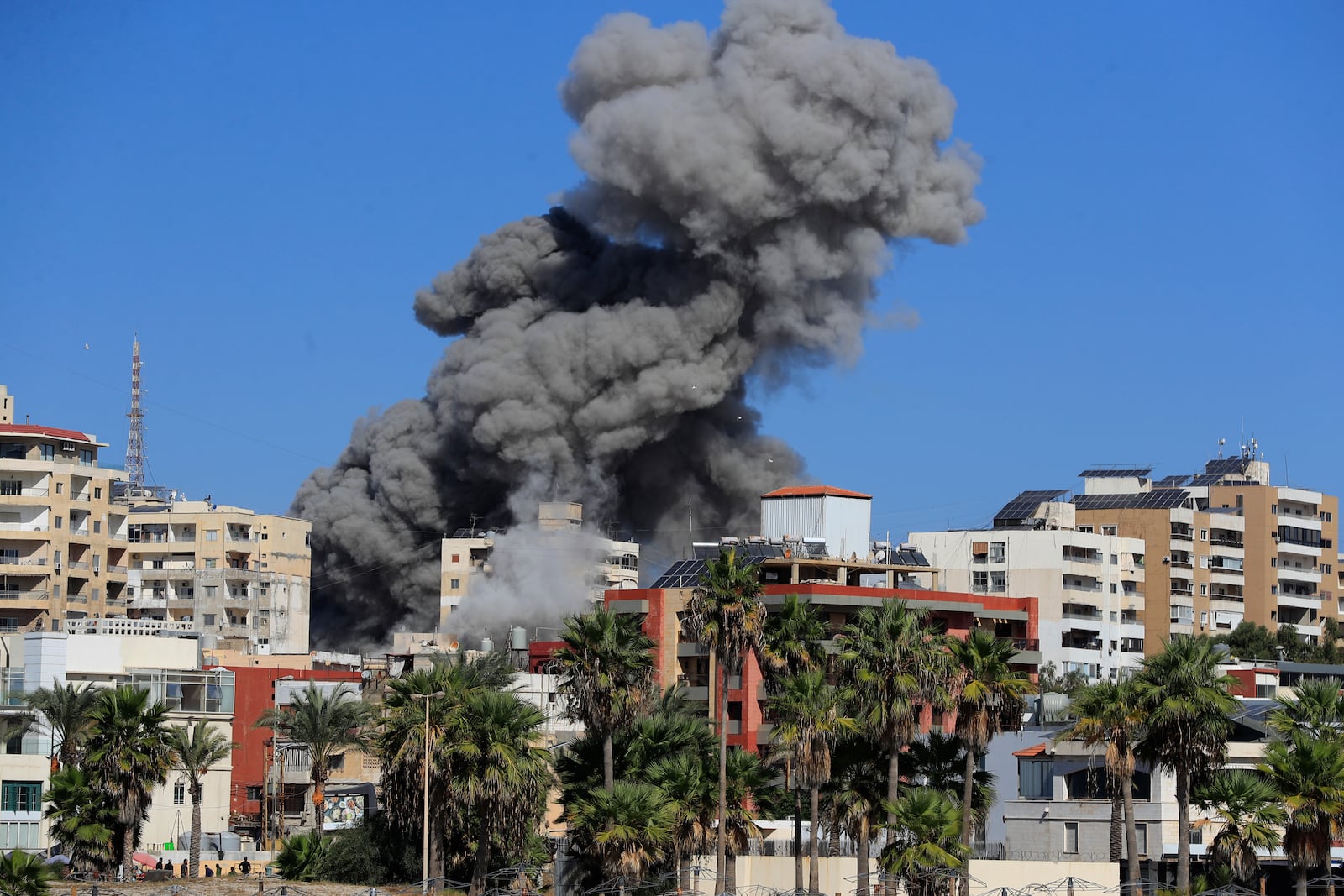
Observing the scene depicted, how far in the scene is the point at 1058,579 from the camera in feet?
365

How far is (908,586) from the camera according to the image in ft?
292

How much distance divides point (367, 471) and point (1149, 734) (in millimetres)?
89521

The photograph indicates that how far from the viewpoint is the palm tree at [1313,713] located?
173 feet

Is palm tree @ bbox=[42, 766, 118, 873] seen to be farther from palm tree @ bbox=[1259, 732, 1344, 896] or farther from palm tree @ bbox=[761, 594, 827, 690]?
palm tree @ bbox=[1259, 732, 1344, 896]

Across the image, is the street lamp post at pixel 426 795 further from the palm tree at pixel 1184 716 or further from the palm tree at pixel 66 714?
the palm tree at pixel 1184 716

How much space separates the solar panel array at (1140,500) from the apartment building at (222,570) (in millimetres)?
46174

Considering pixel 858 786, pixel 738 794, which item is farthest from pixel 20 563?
pixel 858 786

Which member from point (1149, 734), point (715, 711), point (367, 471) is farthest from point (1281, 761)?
point (367, 471)

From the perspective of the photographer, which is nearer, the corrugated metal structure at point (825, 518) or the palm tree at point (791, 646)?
the palm tree at point (791, 646)

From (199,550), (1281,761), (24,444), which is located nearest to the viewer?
(1281,761)

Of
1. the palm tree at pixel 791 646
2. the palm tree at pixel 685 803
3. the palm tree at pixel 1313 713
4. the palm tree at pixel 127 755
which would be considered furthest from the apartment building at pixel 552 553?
the palm tree at pixel 1313 713

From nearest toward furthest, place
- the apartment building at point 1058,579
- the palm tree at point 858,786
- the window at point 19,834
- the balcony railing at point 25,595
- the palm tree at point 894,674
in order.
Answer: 1. the palm tree at point 894,674
2. the palm tree at point 858,786
3. the window at point 19,834
4. the balcony railing at point 25,595
5. the apartment building at point 1058,579

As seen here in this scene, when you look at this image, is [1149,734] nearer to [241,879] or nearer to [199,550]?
[241,879]

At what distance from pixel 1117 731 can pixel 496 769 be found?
15.7 metres
